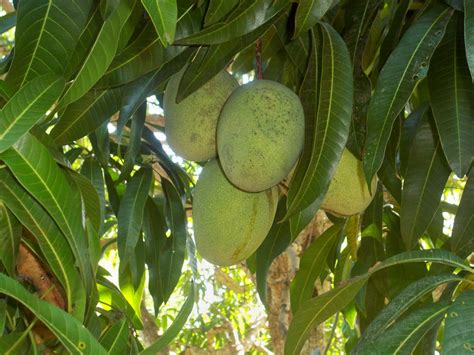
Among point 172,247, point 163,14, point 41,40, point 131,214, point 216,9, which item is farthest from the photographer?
point 172,247

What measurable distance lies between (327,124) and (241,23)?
0.21 meters

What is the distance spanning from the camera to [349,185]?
1302mm

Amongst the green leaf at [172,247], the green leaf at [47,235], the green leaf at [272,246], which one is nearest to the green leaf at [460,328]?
the green leaf at [47,235]

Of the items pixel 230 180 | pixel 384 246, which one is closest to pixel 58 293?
pixel 230 180

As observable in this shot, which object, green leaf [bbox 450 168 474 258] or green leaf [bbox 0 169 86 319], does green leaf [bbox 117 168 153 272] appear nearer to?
green leaf [bbox 0 169 86 319]

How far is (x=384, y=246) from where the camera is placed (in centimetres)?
182

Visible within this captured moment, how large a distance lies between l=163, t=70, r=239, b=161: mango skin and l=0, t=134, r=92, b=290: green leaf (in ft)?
1.20

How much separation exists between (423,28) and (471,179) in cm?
34

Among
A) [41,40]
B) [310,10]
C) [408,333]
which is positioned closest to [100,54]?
[41,40]

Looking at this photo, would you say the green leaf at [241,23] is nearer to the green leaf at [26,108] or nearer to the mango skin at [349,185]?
the green leaf at [26,108]

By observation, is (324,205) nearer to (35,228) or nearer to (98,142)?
(98,142)

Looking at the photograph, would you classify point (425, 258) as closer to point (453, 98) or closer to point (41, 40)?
point (453, 98)

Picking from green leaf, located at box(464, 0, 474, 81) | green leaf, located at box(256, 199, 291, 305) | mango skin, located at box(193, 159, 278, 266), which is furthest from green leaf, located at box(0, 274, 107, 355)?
green leaf, located at box(256, 199, 291, 305)

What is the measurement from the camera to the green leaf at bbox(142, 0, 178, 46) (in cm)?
78
